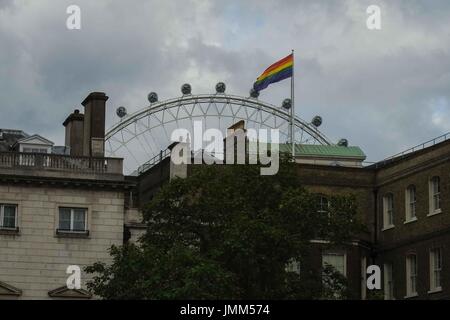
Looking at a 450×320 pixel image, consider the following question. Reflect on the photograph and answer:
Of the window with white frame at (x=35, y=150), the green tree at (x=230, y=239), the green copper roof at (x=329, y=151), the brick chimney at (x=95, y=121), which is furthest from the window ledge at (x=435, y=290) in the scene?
the green copper roof at (x=329, y=151)

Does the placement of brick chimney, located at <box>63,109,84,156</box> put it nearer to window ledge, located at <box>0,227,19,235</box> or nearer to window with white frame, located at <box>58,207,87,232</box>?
window with white frame, located at <box>58,207,87,232</box>

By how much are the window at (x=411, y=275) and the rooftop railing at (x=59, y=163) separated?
18013 millimetres

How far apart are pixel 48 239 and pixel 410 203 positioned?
855 inches

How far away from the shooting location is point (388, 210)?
85938 mm

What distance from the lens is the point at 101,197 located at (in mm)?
79375

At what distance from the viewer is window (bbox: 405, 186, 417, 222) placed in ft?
272

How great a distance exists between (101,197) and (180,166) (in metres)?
5.88

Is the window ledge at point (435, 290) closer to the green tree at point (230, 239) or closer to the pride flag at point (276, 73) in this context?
the green tree at point (230, 239)

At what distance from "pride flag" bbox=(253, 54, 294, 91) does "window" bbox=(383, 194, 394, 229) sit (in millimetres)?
10576

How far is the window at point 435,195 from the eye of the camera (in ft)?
263

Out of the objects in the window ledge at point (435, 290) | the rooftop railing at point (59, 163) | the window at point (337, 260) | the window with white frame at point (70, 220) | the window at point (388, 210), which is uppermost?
the rooftop railing at point (59, 163)

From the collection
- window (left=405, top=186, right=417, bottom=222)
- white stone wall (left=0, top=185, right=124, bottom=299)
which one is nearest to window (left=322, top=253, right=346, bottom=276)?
window (left=405, top=186, right=417, bottom=222)
